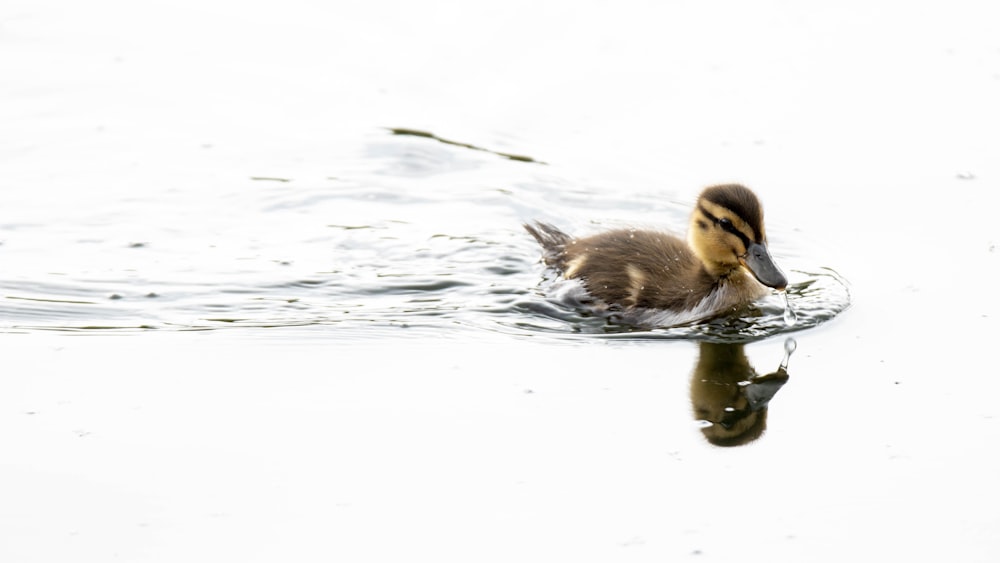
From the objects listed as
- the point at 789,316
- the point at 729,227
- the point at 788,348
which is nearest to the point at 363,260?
the point at 729,227

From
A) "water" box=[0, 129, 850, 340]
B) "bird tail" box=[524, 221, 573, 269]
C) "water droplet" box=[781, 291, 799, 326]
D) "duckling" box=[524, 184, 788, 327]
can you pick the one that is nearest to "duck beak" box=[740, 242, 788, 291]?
"duckling" box=[524, 184, 788, 327]

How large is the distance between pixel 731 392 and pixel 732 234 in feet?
3.71

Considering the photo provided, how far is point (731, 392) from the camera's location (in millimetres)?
5852

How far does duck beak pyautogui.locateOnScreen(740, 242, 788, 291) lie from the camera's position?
6.46 meters

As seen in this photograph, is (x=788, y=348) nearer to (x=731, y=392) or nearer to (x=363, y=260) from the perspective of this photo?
(x=731, y=392)

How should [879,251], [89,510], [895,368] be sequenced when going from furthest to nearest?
[879,251]
[895,368]
[89,510]

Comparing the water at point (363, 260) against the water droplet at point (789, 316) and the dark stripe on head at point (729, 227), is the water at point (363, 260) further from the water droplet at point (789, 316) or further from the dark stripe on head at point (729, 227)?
the dark stripe on head at point (729, 227)

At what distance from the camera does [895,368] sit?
19.5ft

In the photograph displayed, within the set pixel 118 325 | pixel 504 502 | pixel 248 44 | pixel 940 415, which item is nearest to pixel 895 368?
pixel 940 415

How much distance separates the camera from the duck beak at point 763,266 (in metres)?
6.46

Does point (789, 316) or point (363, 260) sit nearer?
point (789, 316)

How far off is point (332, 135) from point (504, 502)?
4.99 meters

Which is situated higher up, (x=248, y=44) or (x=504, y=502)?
(x=248, y=44)

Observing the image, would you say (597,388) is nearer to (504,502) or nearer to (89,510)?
(504,502)
